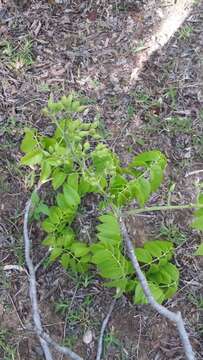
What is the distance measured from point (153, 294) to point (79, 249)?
0.41 metres

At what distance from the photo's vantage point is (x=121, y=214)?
2.51 metres

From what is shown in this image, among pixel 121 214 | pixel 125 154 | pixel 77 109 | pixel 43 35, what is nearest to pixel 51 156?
pixel 77 109

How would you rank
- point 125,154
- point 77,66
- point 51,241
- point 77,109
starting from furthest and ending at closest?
point 77,66, point 125,154, point 51,241, point 77,109

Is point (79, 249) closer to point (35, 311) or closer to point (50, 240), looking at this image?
point (50, 240)

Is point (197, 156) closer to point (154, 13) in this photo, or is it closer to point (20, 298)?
point (154, 13)

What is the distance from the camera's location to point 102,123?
10.4ft

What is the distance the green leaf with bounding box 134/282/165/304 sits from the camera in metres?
2.52

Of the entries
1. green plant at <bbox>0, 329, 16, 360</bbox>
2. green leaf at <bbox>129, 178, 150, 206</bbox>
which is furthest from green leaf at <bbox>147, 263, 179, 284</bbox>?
green plant at <bbox>0, 329, 16, 360</bbox>

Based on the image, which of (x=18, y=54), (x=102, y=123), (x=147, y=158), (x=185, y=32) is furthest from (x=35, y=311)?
(x=185, y=32)

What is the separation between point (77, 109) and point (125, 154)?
888mm

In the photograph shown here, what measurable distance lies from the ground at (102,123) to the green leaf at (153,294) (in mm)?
187

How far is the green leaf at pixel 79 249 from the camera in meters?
2.62

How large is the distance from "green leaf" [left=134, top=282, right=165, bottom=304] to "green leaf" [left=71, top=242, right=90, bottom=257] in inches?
11.8

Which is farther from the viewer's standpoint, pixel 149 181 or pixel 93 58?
pixel 93 58
